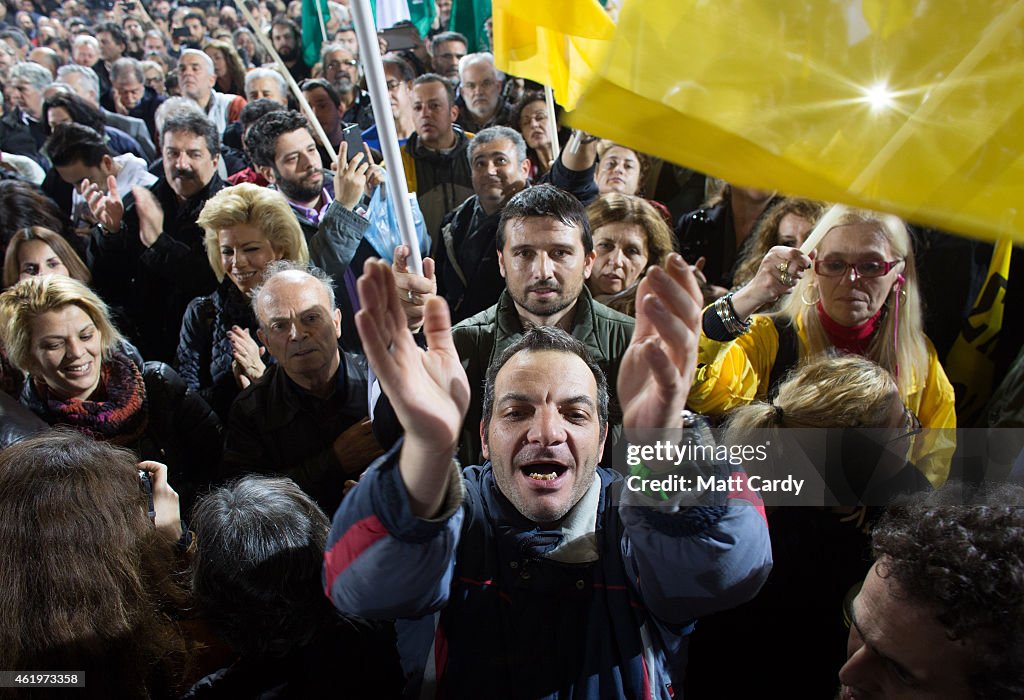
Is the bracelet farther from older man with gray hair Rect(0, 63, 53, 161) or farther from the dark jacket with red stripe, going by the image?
older man with gray hair Rect(0, 63, 53, 161)

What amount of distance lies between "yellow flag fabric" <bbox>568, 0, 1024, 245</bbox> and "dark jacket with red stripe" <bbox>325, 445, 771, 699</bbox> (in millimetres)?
578

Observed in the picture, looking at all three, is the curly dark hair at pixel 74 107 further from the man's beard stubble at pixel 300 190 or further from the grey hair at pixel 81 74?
the man's beard stubble at pixel 300 190

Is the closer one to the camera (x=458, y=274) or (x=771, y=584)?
(x=771, y=584)

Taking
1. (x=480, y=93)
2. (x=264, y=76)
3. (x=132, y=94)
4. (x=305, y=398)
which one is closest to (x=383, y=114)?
(x=305, y=398)

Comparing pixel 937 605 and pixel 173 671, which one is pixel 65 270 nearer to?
pixel 173 671

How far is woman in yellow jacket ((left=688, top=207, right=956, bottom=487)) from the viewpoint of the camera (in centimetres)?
175

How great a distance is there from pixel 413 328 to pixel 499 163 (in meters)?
0.90

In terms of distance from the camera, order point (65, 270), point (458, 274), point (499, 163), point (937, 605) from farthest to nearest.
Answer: point (65, 270) → point (499, 163) → point (458, 274) → point (937, 605)

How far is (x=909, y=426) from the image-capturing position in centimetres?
175

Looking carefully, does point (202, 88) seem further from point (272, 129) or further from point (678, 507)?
point (678, 507)

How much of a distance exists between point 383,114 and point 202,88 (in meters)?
4.32

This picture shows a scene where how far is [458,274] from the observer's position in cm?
205

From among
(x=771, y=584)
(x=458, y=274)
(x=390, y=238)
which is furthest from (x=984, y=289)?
(x=390, y=238)

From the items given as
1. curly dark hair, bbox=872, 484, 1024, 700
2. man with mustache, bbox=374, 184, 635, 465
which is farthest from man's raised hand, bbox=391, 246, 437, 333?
curly dark hair, bbox=872, 484, 1024, 700
